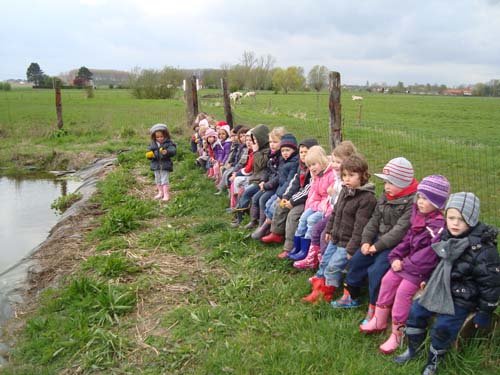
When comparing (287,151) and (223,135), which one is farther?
(223,135)

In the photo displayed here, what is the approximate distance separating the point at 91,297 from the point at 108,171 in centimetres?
707

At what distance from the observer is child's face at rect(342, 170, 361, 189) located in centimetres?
418

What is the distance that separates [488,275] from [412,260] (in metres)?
0.63

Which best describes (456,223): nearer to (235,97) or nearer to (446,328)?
(446,328)

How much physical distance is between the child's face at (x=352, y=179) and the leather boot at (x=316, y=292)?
0.97 m

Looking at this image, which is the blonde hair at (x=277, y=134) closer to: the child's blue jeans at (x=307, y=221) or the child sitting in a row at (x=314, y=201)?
the child sitting in a row at (x=314, y=201)

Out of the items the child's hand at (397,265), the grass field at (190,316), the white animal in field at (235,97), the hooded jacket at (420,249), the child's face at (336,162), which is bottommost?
the grass field at (190,316)

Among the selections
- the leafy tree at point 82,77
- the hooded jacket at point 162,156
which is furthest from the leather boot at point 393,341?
the leafy tree at point 82,77

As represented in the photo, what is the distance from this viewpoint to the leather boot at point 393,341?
136 inches

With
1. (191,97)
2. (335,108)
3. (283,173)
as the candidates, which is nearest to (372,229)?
(283,173)

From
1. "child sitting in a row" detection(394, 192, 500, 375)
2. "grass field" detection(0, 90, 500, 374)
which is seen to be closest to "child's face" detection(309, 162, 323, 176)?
"grass field" detection(0, 90, 500, 374)

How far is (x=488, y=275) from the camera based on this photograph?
9.53 feet

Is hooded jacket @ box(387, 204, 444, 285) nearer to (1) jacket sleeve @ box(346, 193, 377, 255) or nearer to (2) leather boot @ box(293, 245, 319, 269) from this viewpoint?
(1) jacket sleeve @ box(346, 193, 377, 255)

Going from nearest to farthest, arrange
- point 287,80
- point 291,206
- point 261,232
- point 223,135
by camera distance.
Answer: point 291,206, point 261,232, point 223,135, point 287,80
